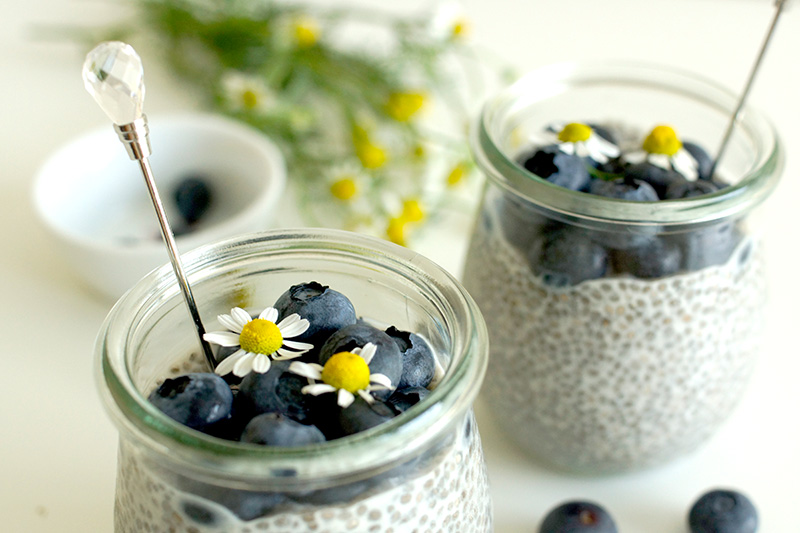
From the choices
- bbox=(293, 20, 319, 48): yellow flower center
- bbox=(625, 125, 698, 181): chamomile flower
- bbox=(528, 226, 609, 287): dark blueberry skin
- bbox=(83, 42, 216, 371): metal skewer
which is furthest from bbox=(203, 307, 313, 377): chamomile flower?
bbox=(293, 20, 319, 48): yellow flower center

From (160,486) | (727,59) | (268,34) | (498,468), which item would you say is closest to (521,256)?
(498,468)

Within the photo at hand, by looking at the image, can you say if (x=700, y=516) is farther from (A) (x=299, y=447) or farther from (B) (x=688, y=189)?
(A) (x=299, y=447)

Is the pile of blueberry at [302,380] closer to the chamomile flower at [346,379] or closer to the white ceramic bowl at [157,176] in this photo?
the chamomile flower at [346,379]

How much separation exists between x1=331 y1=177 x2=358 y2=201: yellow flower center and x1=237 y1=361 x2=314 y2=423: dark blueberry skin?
0.56m

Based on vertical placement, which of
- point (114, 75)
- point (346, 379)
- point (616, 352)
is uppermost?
point (114, 75)

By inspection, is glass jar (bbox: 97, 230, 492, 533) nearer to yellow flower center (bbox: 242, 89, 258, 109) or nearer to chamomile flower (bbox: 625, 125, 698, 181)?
chamomile flower (bbox: 625, 125, 698, 181)

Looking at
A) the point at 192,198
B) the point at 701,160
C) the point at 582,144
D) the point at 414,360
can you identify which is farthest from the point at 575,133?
the point at 192,198

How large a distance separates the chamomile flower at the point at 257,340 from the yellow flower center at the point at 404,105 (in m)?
0.62

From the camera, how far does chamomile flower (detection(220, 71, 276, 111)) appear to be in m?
1.06

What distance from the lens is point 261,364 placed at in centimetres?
40

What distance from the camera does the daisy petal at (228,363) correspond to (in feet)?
1.38

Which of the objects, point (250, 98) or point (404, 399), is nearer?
point (404, 399)

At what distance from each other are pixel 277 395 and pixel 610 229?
27 cm

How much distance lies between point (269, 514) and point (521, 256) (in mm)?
294
